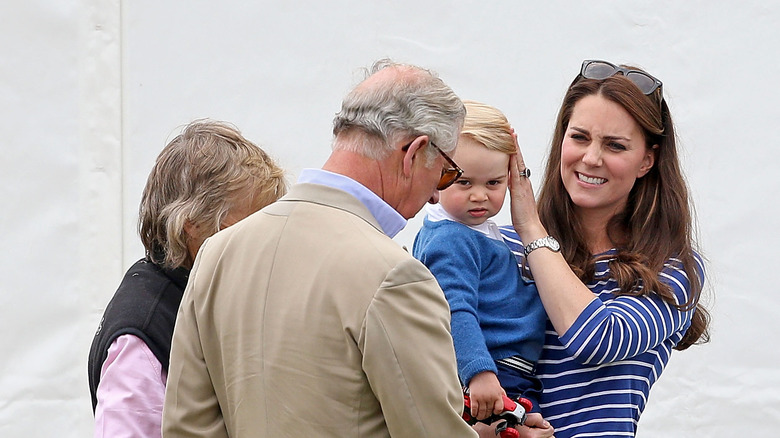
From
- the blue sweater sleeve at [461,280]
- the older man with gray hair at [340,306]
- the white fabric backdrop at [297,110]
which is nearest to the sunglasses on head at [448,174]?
the older man with gray hair at [340,306]

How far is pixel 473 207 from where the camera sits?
1776mm

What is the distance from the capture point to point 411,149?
134 centimetres

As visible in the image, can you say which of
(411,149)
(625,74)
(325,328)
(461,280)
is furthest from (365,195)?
(625,74)

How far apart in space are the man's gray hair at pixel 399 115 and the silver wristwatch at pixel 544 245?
1.50ft

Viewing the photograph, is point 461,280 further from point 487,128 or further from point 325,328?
point 325,328

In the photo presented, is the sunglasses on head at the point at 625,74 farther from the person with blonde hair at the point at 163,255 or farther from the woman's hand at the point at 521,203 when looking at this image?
the person with blonde hair at the point at 163,255

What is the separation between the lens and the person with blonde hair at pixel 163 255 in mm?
1502

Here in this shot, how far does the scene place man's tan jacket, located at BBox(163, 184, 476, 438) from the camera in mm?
1219

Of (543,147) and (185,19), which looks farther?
(543,147)

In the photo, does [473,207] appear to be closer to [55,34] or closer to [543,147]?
[543,147]

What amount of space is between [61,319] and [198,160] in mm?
976

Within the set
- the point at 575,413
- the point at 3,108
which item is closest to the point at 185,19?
the point at 3,108

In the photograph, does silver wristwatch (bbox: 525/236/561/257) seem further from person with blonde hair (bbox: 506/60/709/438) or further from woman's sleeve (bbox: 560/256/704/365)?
woman's sleeve (bbox: 560/256/704/365)

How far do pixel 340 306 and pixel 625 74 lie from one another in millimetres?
903
